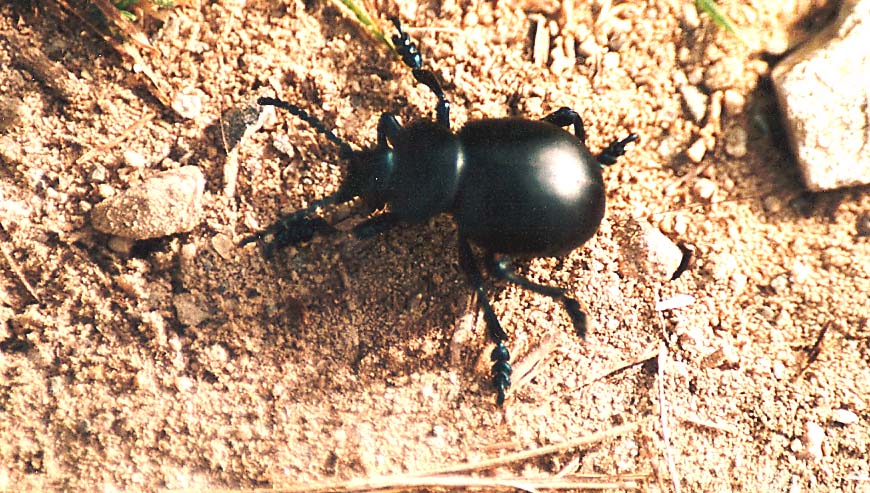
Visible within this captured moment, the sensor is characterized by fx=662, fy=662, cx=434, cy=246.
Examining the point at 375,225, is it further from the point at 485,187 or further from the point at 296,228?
the point at 485,187

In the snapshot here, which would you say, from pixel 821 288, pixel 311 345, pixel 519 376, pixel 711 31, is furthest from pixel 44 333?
pixel 821 288

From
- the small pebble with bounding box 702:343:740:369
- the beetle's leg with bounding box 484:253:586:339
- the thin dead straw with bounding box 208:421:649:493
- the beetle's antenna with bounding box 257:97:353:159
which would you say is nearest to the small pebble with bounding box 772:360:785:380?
the small pebble with bounding box 702:343:740:369

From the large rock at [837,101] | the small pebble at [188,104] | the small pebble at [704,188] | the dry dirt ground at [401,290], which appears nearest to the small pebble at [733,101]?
the dry dirt ground at [401,290]

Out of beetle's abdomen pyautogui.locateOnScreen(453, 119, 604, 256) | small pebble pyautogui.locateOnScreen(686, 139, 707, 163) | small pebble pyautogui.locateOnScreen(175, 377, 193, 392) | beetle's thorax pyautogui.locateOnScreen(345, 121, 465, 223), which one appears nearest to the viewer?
beetle's abdomen pyautogui.locateOnScreen(453, 119, 604, 256)

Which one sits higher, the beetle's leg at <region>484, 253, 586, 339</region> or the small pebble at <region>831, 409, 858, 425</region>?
the beetle's leg at <region>484, 253, 586, 339</region>

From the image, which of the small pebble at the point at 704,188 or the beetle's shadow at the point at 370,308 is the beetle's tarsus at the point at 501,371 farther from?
the small pebble at the point at 704,188

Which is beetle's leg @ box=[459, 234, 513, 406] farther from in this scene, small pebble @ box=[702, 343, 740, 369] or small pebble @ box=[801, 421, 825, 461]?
small pebble @ box=[801, 421, 825, 461]

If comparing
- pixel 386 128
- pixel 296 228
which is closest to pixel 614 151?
pixel 386 128
